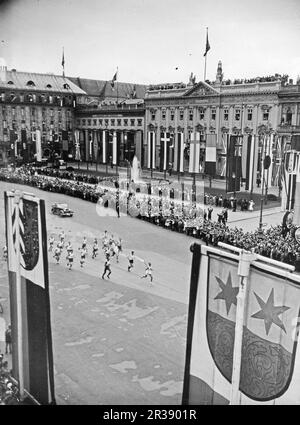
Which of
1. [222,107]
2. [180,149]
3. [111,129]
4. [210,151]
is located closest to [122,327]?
[210,151]

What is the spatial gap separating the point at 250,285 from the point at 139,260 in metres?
13.1

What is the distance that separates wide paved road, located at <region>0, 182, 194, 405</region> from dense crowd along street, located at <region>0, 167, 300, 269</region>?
6.59 feet

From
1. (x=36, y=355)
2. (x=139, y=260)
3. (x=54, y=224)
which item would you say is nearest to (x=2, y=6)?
(x=36, y=355)

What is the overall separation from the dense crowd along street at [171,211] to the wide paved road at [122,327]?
2.01m

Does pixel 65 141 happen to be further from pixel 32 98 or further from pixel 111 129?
pixel 32 98

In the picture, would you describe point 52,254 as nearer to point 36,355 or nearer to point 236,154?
point 236,154

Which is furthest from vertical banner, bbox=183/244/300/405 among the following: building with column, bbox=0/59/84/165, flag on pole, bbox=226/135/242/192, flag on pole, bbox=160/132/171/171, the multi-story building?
building with column, bbox=0/59/84/165

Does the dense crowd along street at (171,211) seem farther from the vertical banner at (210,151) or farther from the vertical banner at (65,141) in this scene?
the vertical banner at (210,151)

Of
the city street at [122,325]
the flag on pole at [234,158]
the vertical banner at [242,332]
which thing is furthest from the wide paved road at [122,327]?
the flag on pole at [234,158]

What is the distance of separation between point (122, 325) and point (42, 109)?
130 ft

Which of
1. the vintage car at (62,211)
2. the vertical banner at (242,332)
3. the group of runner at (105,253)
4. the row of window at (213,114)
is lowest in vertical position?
the group of runner at (105,253)

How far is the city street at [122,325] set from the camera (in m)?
11.1

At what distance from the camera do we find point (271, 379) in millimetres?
7539
